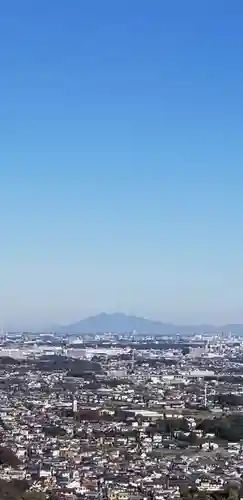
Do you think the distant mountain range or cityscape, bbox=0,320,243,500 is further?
the distant mountain range

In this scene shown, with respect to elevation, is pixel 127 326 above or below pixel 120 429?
above

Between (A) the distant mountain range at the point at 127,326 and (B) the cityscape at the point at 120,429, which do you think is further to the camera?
(A) the distant mountain range at the point at 127,326

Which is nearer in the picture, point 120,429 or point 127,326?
point 120,429

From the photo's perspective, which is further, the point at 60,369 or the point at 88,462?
the point at 60,369

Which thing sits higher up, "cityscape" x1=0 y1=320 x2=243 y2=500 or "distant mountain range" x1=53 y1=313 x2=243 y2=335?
"distant mountain range" x1=53 y1=313 x2=243 y2=335

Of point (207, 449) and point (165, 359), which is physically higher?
point (165, 359)

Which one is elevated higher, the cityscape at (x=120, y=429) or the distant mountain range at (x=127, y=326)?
the distant mountain range at (x=127, y=326)

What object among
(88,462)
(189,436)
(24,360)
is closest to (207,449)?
(189,436)

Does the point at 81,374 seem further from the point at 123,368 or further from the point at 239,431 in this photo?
the point at 239,431
